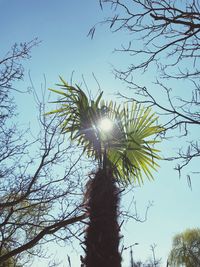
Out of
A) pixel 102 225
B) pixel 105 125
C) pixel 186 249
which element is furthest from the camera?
pixel 186 249

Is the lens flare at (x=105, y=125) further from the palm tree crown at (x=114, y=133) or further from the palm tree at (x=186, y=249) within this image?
the palm tree at (x=186, y=249)

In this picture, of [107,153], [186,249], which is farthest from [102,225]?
[186,249]

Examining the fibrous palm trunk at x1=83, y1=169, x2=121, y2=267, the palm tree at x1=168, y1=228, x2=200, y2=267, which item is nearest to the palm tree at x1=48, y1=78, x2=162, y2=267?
the fibrous palm trunk at x1=83, y1=169, x2=121, y2=267

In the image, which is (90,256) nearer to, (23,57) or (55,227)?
(55,227)

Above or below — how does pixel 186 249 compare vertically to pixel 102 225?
above

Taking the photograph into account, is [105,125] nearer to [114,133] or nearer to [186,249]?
[114,133]

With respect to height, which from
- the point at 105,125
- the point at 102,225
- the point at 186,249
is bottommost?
the point at 102,225

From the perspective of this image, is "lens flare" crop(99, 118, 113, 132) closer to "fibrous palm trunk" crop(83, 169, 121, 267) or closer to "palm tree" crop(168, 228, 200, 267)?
"fibrous palm trunk" crop(83, 169, 121, 267)

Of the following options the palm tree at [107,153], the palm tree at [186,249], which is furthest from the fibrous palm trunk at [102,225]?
the palm tree at [186,249]

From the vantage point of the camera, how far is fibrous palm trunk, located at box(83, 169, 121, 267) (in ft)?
11.8

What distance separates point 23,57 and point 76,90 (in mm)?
1861

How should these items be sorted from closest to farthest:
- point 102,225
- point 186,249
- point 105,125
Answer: point 102,225 < point 105,125 < point 186,249

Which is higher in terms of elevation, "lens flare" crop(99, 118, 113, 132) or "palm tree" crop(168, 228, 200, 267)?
"palm tree" crop(168, 228, 200, 267)

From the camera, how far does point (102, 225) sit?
3.74m
